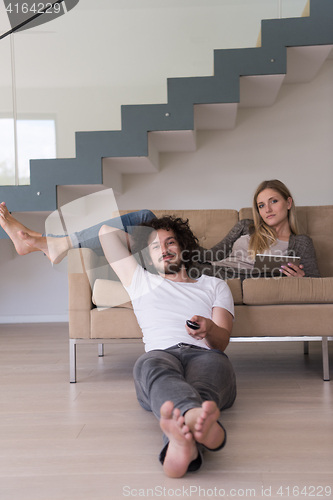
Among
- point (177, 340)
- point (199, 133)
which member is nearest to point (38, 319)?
point (199, 133)

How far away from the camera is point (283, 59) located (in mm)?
2705

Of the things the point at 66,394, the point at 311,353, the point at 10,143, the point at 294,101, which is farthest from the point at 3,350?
the point at 294,101

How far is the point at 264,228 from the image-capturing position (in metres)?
2.36

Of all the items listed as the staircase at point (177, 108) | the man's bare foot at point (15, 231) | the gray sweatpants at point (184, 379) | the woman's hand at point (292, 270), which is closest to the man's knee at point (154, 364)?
the gray sweatpants at point (184, 379)

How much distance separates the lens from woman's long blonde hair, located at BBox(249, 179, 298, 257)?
2291mm

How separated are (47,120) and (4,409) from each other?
6.36 ft

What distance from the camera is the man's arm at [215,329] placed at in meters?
1.35

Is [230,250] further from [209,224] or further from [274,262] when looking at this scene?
[274,262]

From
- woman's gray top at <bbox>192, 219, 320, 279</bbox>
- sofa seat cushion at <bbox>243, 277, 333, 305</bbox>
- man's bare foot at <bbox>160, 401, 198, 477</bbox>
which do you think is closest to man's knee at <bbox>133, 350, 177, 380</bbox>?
man's bare foot at <bbox>160, 401, 198, 477</bbox>

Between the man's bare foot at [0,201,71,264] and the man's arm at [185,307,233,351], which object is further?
the man's bare foot at [0,201,71,264]

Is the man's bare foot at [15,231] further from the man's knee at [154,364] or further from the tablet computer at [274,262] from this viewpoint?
the tablet computer at [274,262]

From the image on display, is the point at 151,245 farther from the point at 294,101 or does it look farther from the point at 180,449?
the point at 294,101

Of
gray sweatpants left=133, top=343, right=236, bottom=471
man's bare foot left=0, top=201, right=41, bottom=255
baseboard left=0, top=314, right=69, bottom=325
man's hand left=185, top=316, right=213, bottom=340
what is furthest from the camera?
baseboard left=0, top=314, right=69, bottom=325

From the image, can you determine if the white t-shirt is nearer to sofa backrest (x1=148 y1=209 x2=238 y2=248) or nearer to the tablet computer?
the tablet computer
